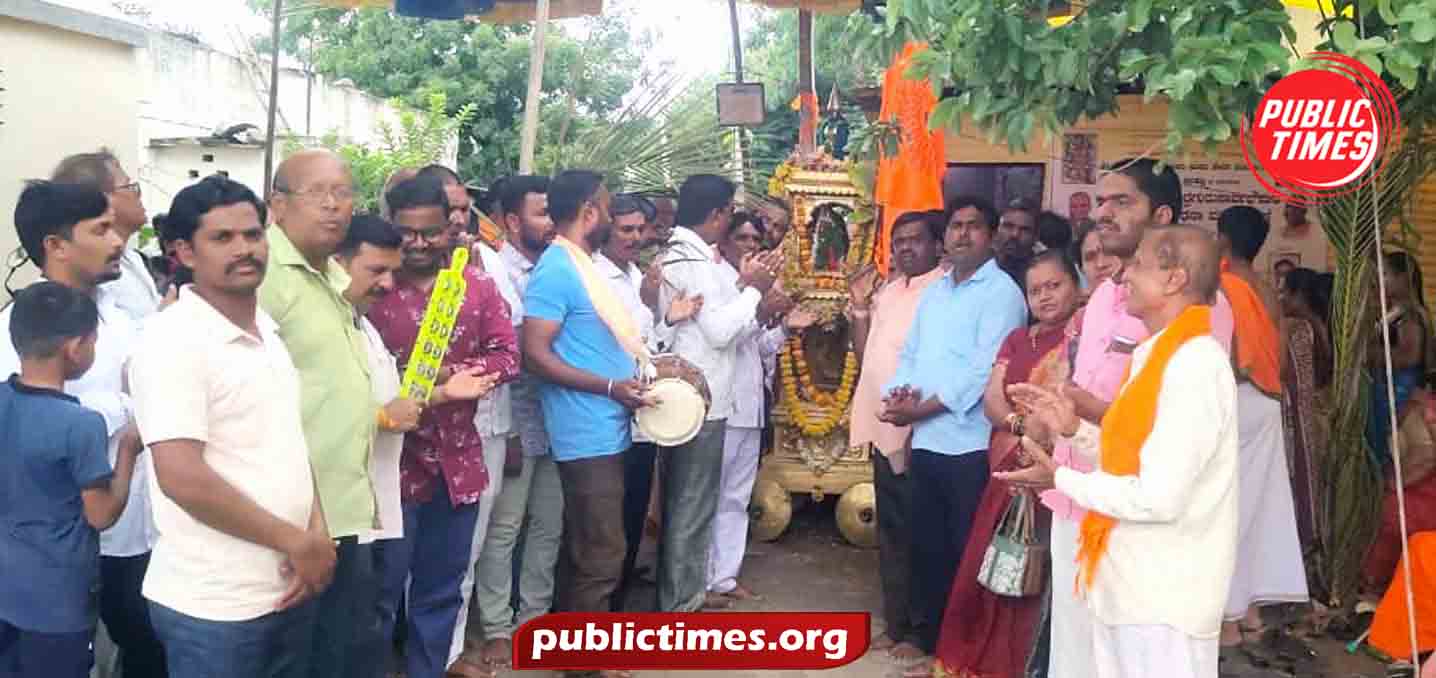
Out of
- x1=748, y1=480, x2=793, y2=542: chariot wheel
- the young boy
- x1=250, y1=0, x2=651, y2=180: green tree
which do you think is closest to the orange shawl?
the young boy

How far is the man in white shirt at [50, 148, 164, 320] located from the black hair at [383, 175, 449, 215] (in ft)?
2.74

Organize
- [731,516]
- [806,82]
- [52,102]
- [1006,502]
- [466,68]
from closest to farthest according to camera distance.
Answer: [1006,502], [731,516], [52,102], [806,82], [466,68]

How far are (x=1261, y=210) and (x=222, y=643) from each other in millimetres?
5898

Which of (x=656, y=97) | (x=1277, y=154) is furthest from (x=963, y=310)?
(x=656, y=97)

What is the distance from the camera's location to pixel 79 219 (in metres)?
3.69

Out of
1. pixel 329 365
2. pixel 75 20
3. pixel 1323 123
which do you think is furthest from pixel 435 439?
pixel 75 20

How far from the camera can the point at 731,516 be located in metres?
6.30

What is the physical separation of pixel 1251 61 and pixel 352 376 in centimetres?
235

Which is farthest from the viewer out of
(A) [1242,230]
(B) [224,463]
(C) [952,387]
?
(A) [1242,230]

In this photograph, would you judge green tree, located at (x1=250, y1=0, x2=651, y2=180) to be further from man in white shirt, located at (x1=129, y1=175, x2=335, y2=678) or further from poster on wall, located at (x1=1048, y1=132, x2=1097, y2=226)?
man in white shirt, located at (x1=129, y1=175, x2=335, y2=678)

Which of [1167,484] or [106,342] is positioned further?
[106,342]

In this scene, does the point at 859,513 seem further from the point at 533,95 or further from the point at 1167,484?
the point at 1167,484

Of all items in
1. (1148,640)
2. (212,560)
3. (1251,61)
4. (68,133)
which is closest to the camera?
(212,560)

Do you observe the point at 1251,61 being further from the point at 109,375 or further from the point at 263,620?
the point at 109,375
